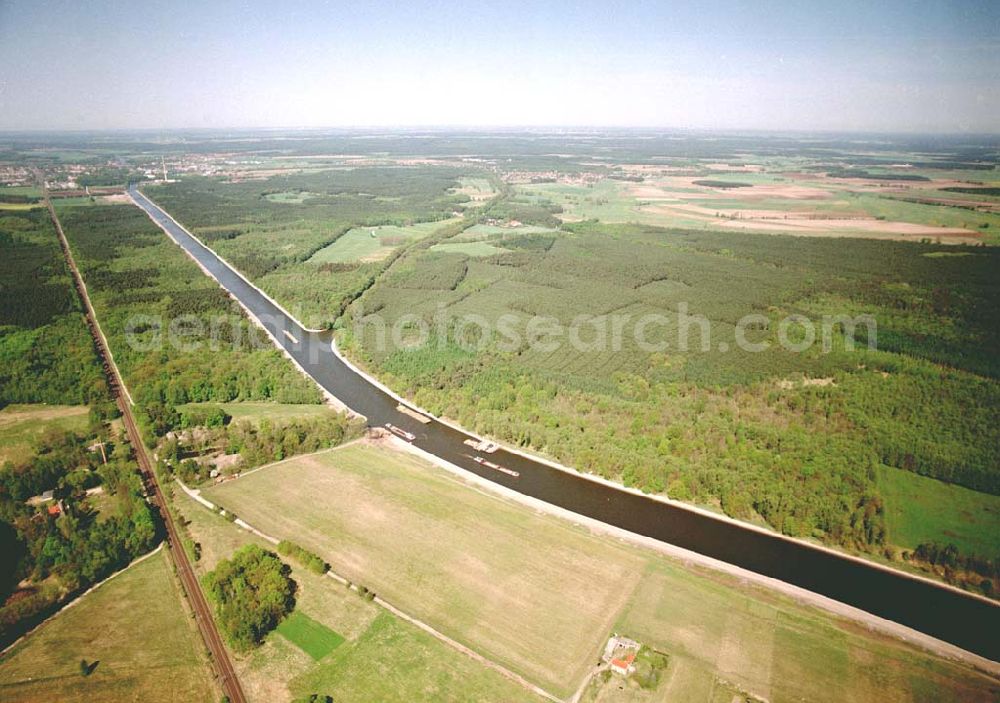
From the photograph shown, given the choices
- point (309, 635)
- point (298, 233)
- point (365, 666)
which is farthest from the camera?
point (298, 233)

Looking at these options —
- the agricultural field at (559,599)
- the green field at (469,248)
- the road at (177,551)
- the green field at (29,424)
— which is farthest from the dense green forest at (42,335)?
the green field at (469,248)

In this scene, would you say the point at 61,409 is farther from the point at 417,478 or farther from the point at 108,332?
the point at 417,478

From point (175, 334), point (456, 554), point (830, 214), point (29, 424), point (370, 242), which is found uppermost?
point (830, 214)

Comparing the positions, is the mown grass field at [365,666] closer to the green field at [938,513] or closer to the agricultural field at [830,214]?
the green field at [938,513]

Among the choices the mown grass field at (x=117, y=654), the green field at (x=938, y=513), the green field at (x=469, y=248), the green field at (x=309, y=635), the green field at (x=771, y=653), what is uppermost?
the green field at (x=469, y=248)

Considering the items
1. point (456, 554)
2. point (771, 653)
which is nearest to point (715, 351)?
point (771, 653)

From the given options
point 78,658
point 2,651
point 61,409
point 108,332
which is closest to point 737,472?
point 78,658

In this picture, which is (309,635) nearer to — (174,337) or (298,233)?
(174,337)

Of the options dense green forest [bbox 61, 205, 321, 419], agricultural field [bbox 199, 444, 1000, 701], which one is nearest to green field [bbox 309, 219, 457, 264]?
dense green forest [bbox 61, 205, 321, 419]
